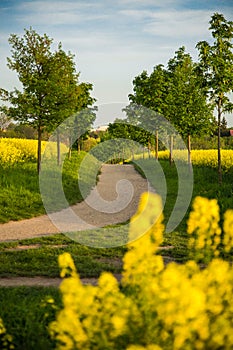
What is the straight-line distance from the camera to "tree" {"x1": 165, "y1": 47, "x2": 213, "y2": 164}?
96.9 feet

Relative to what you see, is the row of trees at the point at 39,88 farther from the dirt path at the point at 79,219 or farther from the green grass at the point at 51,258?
the green grass at the point at 51,258

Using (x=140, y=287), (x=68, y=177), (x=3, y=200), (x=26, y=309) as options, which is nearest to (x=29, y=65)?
(x=68, y=177)

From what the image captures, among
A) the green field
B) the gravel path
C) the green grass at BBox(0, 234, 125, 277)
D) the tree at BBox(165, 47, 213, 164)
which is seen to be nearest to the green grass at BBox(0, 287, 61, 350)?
the green field

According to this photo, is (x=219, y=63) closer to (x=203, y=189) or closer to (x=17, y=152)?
(x=203, y=189)

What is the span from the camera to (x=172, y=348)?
11.8 ft

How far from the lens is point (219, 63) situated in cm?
2144

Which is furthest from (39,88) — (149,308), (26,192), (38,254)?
(149,308)

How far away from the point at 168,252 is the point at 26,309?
203 inches

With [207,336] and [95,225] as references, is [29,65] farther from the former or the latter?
[207,336]

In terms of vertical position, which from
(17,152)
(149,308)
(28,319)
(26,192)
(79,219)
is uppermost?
(17,152)

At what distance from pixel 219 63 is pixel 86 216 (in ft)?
31.9

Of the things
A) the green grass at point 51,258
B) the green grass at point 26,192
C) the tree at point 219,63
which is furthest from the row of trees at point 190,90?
the green grass at point 51,258

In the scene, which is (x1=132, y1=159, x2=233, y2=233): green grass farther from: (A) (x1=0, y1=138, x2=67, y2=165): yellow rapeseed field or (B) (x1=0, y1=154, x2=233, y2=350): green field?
(A) (x1=0, y1=138, x2=67, y2=165): yellow rapeseed field

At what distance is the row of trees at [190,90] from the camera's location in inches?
856
